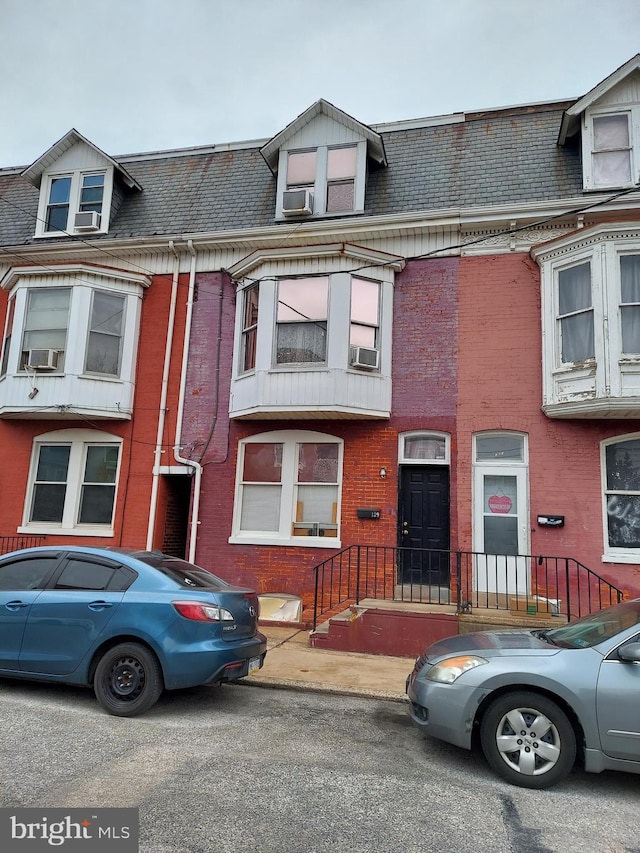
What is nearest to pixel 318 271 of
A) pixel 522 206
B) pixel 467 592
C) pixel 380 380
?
pixel 380 380

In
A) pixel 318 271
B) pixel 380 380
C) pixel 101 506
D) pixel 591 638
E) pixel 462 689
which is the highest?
pixel 318 271

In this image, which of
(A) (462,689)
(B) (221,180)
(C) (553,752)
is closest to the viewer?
(C) (553,752)

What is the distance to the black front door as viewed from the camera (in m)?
10.6

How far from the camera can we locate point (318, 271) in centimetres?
1130

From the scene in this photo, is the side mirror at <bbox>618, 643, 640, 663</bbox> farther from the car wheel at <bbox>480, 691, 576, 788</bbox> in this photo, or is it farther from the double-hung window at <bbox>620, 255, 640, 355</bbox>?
the double-hung window at <bbox>620, 255, 640, 355</bbox>

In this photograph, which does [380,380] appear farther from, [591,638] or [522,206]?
[591,638]

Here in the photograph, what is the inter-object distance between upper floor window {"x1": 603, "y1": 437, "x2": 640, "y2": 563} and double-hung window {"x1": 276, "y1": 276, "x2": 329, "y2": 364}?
5226 millimetres

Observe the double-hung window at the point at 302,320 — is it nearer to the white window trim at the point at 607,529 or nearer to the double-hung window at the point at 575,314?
the double-hung window at the point at 575,314

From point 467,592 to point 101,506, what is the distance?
7346mm

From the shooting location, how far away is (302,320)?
11.3 metres

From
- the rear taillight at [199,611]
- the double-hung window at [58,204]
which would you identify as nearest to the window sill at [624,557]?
the rear taillight at [199,611]

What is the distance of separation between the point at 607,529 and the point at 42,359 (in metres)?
10.8

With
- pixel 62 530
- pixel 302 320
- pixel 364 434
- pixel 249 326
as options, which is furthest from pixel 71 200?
pixel 364 434

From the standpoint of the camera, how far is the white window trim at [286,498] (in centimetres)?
1103
